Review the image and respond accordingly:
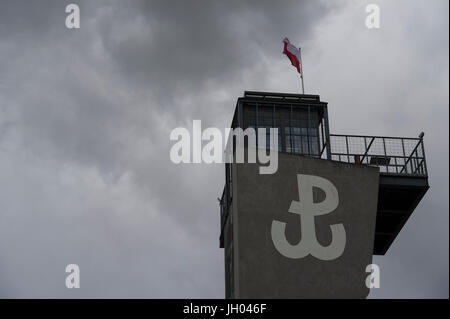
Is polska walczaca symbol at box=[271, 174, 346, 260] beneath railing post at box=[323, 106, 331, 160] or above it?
beneath

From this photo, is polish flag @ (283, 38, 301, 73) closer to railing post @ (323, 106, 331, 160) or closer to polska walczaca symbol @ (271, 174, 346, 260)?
railing post @ (323, 106, 331, 160)

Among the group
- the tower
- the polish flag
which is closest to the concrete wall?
the tower

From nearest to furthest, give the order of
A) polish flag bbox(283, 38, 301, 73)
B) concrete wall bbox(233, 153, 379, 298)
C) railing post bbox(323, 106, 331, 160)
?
concrete wall bbox(233, 153, 379, 298) < railing post bbox(323, 106, 331, 160) < polish flag bbox(283, 38, 301, 73)

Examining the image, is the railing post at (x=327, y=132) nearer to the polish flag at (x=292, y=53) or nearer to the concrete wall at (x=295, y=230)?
the concrete wall at (x=295, y=230)

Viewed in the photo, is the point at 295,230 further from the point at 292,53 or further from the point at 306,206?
the point at 292,53

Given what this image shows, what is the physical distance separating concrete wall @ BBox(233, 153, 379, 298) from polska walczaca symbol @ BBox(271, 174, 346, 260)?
21 cm

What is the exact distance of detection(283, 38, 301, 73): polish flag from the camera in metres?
42.7

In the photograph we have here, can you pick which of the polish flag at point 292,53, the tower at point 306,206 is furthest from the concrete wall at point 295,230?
the polish flag at point 292,53

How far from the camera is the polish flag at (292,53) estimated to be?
140 ft

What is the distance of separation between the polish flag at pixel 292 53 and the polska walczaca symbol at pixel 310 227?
36.1 ft

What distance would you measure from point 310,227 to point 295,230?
0.87 m

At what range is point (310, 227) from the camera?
110 ft
